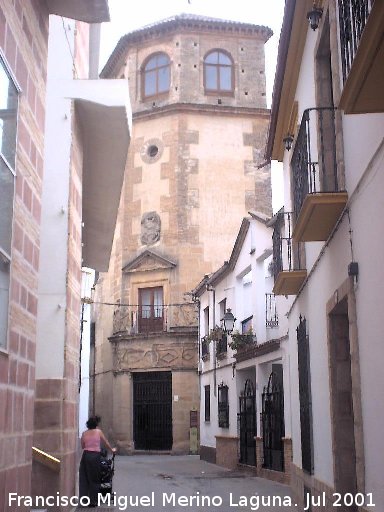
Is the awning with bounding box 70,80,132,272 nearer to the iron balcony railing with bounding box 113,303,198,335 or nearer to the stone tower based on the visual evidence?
the iron balcony railing with bounding box 113,303,198,335

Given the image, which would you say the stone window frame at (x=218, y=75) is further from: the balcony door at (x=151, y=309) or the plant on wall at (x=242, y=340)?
the plant on wall at (x=242, y=340)

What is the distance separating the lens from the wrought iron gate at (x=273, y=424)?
50.9 ft

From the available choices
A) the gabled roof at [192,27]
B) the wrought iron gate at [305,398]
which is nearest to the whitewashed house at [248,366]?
the wrought iron gate at [305,398]

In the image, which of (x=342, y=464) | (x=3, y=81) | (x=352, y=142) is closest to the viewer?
(x=3, y=81)

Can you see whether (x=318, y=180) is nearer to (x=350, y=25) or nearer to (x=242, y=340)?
(x=350, y=25)

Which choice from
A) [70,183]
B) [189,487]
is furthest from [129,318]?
[70,183]

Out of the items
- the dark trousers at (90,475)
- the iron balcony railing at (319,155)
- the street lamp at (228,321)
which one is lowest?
the dark trousers at (90,475)

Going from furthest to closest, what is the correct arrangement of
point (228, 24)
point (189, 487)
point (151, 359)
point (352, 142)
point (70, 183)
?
point (228, 24), point (151, 359), point (189, 487), point (70, 183), point (352, 142)

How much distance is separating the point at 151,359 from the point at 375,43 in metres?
25.0

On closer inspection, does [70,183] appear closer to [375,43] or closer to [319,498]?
[319,498]

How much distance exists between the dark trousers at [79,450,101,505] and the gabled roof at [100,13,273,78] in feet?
78.7

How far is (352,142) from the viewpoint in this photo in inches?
247

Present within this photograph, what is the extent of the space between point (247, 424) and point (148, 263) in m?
11.8

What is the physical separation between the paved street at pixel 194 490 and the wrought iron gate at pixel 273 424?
55 cm
